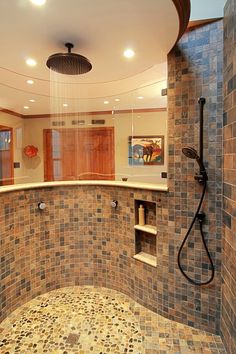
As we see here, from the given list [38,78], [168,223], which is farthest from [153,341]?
[38,78]

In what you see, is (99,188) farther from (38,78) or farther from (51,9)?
(51,9)

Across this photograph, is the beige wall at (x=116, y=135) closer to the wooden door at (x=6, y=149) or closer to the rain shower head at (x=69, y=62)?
the wooden door at (x=6, y=149)

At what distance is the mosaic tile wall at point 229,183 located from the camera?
4.86 ft

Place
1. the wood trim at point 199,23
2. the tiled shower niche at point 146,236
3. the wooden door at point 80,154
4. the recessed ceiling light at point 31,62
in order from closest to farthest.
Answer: the wood trim at point 199,23 < the recessed ceiling light at point 31,62 < the tiled shower niche at point 146,236 < the wooden door at point 80,154

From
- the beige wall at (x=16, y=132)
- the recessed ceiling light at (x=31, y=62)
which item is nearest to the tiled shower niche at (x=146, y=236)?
the recessed ceiling light at (x=31, y=62)

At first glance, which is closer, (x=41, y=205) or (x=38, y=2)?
(x=38, y=2)

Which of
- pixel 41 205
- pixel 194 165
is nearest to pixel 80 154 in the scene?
pixel 41 205

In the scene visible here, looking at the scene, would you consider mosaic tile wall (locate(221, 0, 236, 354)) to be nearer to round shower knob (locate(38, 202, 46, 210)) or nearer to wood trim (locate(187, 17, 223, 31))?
wood trim (locate(187, 17, 223, 31))

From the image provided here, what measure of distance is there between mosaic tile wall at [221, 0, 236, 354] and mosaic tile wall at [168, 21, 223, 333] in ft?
0.27

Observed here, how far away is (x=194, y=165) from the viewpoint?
5.95 ft

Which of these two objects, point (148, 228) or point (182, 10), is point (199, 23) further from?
point (148, 228)

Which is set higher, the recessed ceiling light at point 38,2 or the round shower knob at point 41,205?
the recessed ceiling light at point 38,2

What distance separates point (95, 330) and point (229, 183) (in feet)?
5.29

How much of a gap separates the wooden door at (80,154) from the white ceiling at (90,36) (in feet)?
3.25
